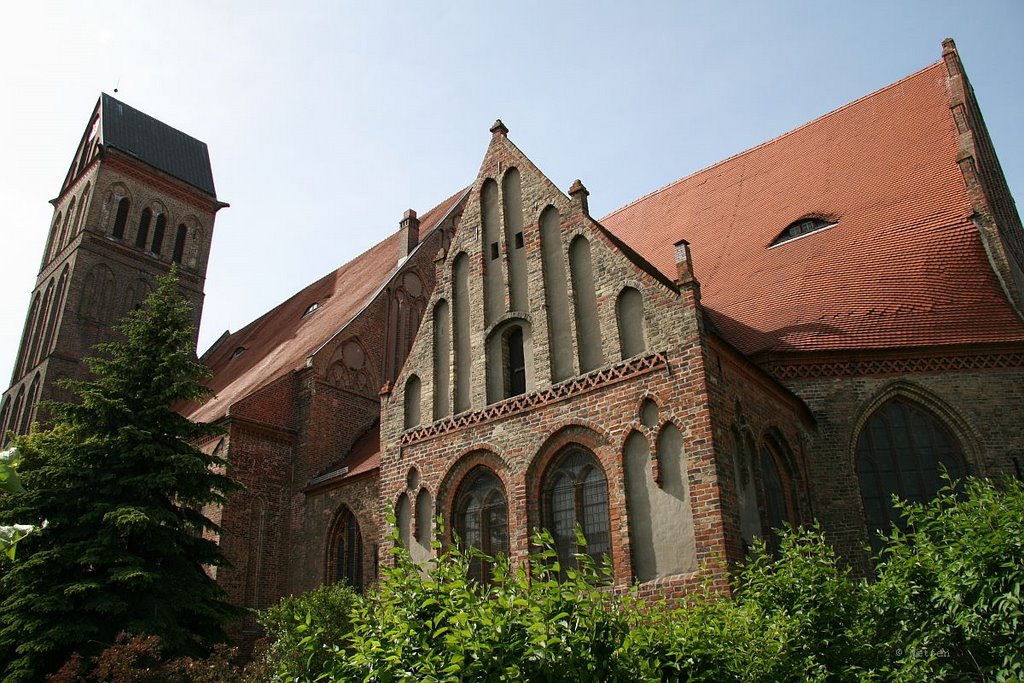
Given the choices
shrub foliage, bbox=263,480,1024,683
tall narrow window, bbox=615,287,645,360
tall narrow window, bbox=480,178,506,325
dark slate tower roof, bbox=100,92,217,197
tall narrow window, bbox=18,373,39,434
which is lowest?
shrub foliage, bbox=263,480,1024,683

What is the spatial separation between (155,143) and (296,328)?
49.5 feet

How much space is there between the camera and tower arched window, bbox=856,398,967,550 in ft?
42.1

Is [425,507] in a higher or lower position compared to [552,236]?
lower

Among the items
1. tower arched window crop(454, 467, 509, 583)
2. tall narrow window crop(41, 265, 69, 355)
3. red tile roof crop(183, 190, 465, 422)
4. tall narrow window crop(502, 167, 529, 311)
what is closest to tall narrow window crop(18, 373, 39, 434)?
tall narrow window crop(41, 265, 69, 355)

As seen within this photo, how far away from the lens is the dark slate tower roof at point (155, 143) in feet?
106

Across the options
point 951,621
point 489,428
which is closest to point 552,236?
point 489,428

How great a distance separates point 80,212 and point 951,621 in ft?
105

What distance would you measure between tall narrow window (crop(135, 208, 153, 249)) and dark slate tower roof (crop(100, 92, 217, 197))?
2.21 metres

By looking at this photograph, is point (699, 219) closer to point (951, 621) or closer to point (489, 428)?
point (489, 428)

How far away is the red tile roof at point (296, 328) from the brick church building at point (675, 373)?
356 millimetres

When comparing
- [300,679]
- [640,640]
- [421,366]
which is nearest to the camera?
[640,640]

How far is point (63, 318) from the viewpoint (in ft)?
89.8

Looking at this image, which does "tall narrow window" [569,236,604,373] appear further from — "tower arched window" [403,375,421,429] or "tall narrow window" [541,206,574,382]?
"tower arched window" [403,375,421,429]

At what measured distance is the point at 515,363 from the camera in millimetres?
12430
